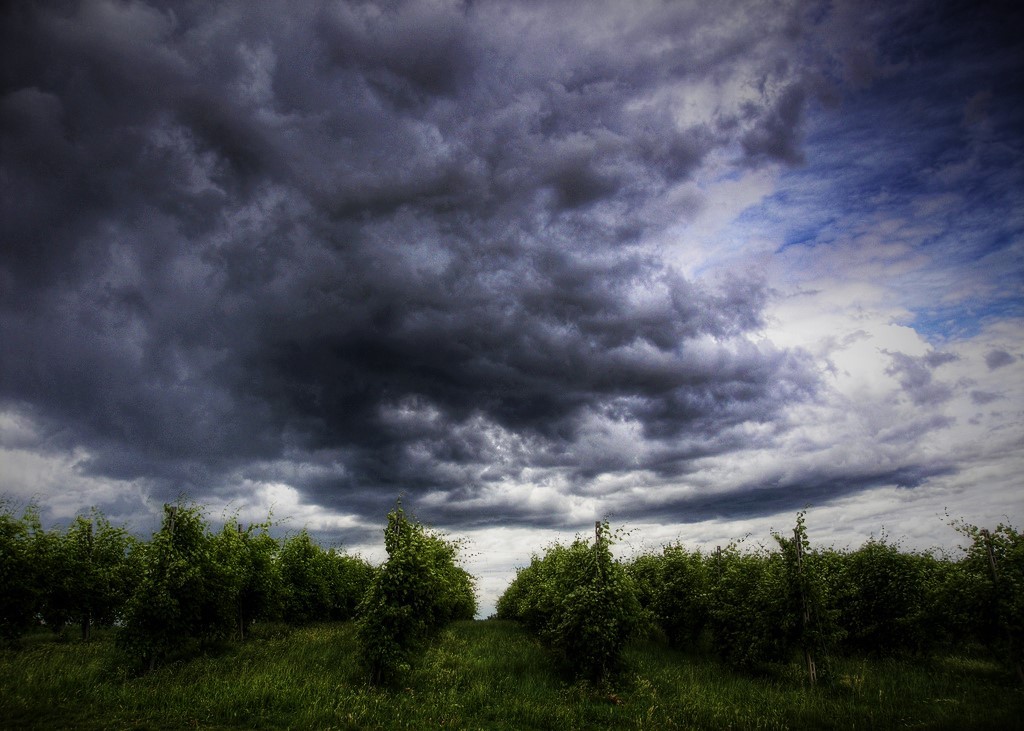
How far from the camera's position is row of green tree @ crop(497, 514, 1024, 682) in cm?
2323

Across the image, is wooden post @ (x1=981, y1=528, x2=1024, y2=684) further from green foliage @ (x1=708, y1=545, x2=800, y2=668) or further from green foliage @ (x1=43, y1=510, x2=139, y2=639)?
green foliage @ (x1=43, y1=510, x2=139, y2=639)

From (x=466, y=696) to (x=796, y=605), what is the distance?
1647cm

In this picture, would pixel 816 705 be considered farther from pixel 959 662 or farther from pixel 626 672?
pixel 959 662

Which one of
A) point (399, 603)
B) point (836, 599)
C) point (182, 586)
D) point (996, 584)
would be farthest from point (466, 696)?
point (996, 584)

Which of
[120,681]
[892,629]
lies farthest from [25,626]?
[892,629]

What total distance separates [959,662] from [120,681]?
134 ft

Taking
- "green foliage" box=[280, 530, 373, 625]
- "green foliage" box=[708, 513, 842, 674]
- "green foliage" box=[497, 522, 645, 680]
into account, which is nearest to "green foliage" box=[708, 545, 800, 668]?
"green foliage" box=[708, 513, 842, 674]

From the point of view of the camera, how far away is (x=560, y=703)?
67.8 ft

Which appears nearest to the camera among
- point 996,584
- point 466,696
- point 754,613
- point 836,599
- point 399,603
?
point 466,696

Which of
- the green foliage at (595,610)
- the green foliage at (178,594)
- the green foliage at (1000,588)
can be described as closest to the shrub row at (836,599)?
the green foliage at (1000,588)

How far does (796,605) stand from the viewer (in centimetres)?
2433

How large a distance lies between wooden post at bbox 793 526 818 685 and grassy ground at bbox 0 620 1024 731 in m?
0.97

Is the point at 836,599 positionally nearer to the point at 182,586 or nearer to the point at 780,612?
the point at 780,612

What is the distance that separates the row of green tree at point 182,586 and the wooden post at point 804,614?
1716 centimetres
